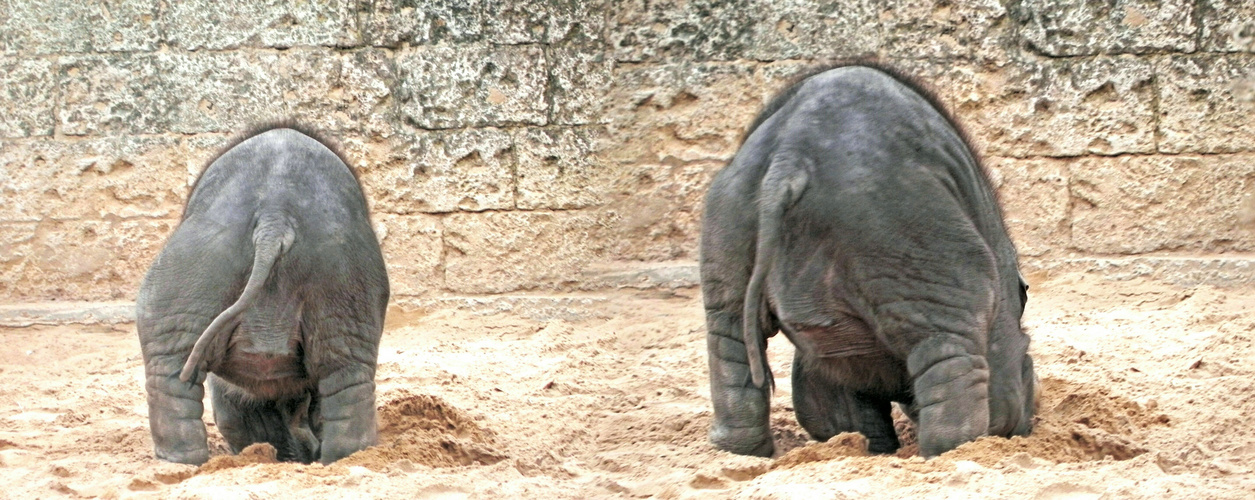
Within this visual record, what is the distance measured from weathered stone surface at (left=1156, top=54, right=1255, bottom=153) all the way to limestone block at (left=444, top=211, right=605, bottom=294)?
126 inches

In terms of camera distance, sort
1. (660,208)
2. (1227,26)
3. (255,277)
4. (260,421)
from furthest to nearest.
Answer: (660,208) < (1227,26) < (260,421) < (255,277)

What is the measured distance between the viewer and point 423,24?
6.99m

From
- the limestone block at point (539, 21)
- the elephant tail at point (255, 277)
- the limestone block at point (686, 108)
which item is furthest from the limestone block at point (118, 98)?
the elephant tail at point (255, 277)

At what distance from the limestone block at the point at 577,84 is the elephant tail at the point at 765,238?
3627 millimetres

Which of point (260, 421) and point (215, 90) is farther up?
point (215, 90)

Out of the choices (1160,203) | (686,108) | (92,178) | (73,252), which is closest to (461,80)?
(686,108)

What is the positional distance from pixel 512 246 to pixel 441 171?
584 mm

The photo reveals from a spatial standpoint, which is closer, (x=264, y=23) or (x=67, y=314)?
(x=67, y=314)

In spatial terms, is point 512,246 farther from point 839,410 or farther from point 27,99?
point 839,410

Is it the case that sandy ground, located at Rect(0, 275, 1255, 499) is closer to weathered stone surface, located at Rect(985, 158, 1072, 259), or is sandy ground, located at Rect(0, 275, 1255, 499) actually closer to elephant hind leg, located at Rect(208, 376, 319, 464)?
elephant hind leg, located at Rect(208, 376, 319, 464)

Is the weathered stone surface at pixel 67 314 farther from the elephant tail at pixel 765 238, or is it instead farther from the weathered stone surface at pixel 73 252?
the elephant tail at pixel 765 238

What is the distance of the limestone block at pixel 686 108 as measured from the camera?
22.2 feet

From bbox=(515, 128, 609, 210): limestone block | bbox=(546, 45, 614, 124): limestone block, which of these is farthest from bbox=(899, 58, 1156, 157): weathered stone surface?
bbox=(515, 128, 609, 210): limestone block

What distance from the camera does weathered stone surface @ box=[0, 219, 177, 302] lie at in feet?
23.1
